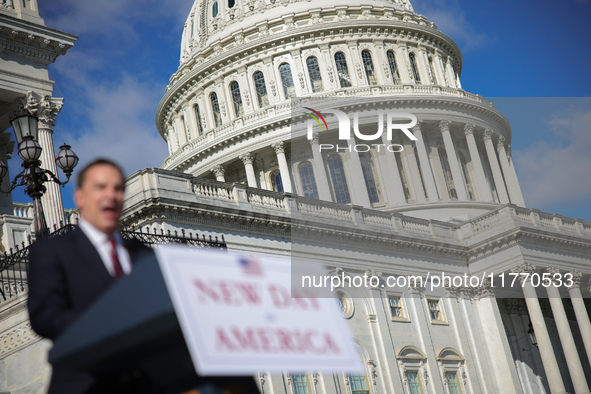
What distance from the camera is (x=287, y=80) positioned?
61.8 m

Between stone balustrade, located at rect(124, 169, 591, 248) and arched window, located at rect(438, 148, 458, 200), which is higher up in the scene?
arched window, located at rect(438, 148, 458, 200)

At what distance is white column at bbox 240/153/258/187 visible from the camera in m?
58.5

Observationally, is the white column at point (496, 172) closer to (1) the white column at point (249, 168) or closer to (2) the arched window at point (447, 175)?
(2) the arched window at point (447, 175)

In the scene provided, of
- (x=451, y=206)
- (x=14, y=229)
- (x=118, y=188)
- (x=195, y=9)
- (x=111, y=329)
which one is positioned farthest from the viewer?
(x=195, y=9)

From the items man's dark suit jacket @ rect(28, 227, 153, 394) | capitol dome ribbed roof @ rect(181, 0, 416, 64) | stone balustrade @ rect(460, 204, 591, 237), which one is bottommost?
man's dark suit jacket @ rect(28, 227, 153, 394)

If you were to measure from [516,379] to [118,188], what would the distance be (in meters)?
37.5

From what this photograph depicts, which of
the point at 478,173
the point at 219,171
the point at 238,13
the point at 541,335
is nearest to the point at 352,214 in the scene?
the point at 541,335

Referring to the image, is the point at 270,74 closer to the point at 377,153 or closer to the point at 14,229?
the point at 377,153

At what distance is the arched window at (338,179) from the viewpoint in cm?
5669

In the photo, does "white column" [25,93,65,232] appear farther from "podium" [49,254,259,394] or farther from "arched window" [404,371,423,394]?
A: "podium" [49,254,259,394]

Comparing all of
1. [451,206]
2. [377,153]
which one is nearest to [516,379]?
[451,206]

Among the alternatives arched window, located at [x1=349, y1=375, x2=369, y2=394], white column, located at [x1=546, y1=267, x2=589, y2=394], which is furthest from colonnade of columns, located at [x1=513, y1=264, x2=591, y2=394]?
arched window, located at [x1=349, y1=375, x2=369, y2=394]

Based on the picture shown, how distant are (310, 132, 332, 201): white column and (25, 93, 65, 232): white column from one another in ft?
103

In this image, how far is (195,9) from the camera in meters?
76.2
